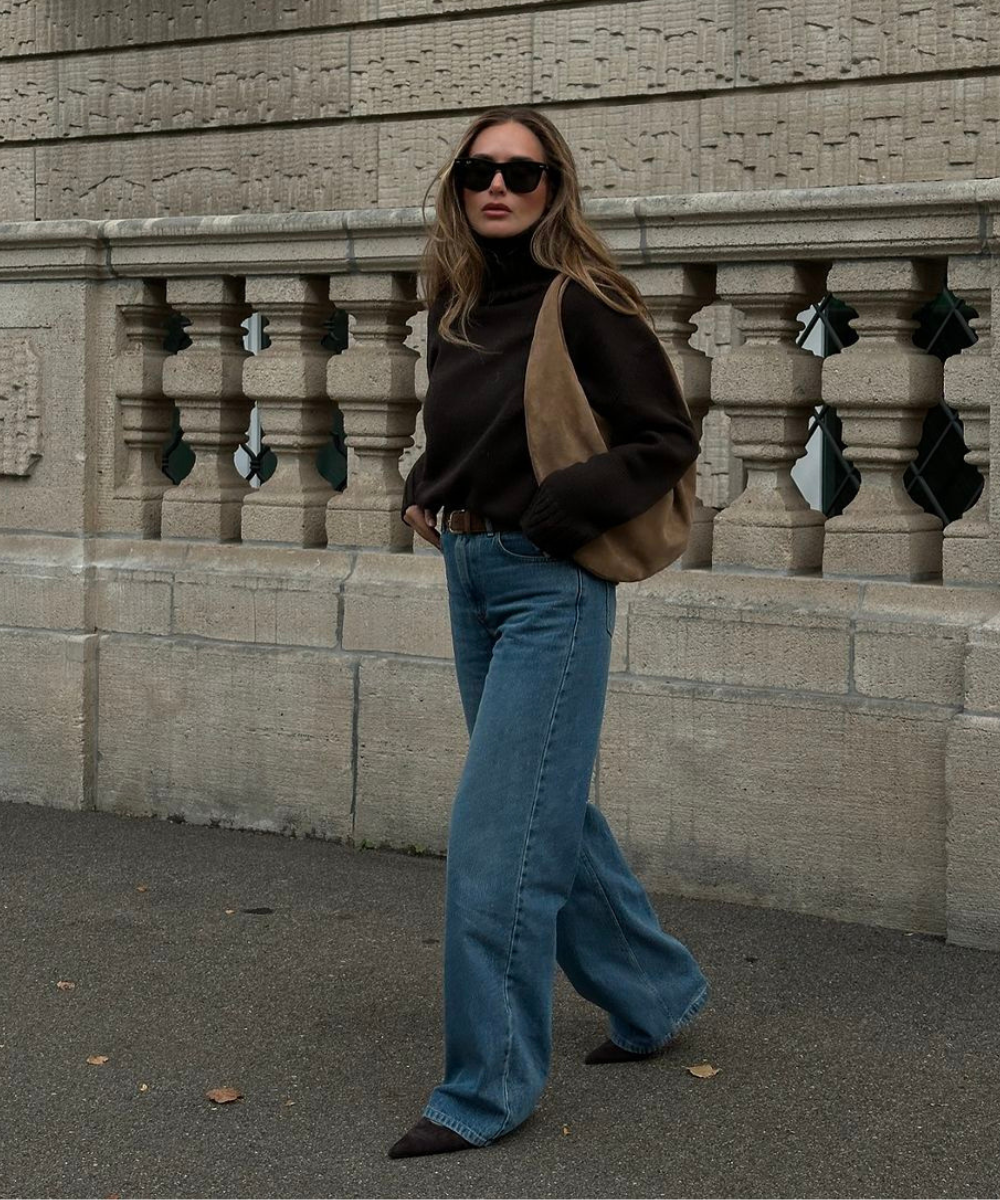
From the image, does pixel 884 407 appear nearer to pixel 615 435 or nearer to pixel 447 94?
pixel 615 435

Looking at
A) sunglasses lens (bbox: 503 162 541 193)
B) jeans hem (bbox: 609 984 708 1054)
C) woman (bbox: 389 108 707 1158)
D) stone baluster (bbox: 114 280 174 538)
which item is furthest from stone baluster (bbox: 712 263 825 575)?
stone baluster (bbox: 114 280 174 538)

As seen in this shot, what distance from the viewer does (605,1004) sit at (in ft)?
14.0

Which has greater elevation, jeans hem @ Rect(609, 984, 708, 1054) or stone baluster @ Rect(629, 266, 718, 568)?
stone baluster @ Rect(629, 266, 718, 568)

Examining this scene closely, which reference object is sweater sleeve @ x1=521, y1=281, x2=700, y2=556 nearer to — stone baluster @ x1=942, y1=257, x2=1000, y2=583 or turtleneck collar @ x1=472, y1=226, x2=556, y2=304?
turtleneck collar @ x1=472, y1=226, x2=556, y2=304

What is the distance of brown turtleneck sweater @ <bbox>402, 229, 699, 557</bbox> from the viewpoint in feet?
12.5

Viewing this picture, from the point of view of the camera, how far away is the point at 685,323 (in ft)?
19.1

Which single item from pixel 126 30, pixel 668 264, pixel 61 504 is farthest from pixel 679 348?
pixel 126 30

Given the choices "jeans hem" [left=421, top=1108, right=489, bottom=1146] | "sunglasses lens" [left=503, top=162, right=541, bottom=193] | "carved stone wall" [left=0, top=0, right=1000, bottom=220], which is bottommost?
"jeans hem" [left=421, top=1108, right=489, bottom=1146]

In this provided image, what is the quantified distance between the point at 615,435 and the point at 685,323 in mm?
1962

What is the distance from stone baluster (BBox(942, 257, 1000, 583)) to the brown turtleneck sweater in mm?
1628

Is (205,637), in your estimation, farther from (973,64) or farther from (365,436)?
(973,64)

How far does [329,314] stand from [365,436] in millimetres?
484

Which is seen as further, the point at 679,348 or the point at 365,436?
the point at 365,436

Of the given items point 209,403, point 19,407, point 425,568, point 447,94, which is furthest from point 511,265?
point 447,94
